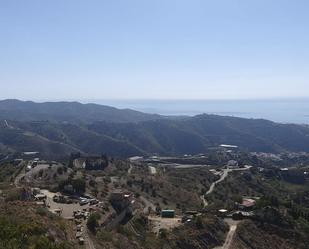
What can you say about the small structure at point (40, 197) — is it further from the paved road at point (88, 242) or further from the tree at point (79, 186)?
the paved road at point (88, 242)

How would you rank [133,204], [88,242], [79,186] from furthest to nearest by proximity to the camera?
[79,186] → [133,204] → [88,242]

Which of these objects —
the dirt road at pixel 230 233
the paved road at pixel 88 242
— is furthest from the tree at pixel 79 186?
the paved road at pixel 88 242

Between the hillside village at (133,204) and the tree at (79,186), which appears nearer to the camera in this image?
the hillside village at (133,204)

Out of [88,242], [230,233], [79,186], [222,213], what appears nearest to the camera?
[88,242]

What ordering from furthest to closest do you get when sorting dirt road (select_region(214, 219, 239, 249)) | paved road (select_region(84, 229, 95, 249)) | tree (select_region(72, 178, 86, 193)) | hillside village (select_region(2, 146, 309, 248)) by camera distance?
tree (select_region(72, 178, 86, 193)), dirt road (select_region(214, 219, 239, 249)), hillside village (select_region(2, 146, 309, 248)), paved road (select_region(84, 229, 95, 249))

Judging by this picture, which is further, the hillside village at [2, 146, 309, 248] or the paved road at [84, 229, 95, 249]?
the hillside village at [2, 146, 309, 248]

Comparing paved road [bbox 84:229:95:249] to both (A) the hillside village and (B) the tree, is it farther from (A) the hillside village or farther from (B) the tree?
(B) the tree

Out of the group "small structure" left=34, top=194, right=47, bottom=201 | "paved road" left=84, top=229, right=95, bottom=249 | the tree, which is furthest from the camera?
the tree

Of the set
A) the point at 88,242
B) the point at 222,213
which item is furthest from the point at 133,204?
the point at 88,242

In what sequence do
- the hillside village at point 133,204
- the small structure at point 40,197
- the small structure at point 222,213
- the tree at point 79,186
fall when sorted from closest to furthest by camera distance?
1. the hillside village at point 133,204
2. the small structure at point 40,197
3. the small structure at point 222,213
4. the tree at point 79,186

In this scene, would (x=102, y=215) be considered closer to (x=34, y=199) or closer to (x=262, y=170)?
(x=34, y=199)

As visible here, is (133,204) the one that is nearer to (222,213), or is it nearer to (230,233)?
(222,213)

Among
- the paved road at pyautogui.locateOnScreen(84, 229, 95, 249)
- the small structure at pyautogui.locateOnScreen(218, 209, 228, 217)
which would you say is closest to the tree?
the small structure at pyautogui.locateOnScreen(218, 209, 228, 217)
